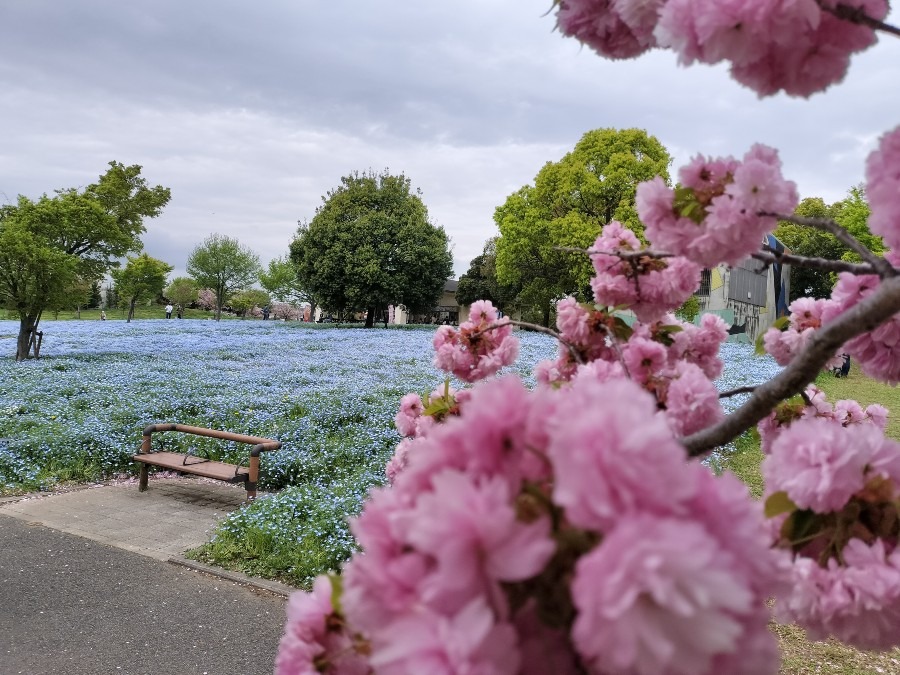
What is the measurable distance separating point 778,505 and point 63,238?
22.7 metres

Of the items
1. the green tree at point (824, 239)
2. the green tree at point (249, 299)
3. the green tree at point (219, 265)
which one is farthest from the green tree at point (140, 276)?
the green tree at point (824, 239)

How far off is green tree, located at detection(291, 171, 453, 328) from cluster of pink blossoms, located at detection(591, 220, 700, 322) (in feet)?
111

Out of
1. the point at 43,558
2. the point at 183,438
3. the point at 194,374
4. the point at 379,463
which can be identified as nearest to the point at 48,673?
the point at 43,558

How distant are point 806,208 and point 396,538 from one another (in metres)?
40.6

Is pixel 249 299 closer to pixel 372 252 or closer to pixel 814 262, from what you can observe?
pixel 372 252

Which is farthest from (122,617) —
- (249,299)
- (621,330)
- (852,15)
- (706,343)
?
(249,299)

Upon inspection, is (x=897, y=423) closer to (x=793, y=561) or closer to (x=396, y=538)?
(x=793, y=561)

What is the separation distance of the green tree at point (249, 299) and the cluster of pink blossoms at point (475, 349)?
205 ft

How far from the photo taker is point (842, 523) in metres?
1.14

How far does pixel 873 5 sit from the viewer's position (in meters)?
1.11

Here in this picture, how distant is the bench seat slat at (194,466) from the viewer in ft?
23.1

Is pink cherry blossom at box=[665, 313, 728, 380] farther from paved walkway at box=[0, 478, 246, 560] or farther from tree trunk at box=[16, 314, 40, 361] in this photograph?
tree trunk at box=[16, 314, 40, 361]

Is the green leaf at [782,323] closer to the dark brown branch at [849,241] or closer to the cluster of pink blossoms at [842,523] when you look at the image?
the dark brown branch at [849,241]

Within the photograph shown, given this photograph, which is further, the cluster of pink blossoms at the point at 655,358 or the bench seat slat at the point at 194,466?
the bench seat slat at the point at 194,466
